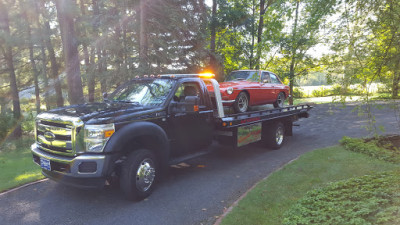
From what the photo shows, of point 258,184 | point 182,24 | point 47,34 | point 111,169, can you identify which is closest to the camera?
point 111,169

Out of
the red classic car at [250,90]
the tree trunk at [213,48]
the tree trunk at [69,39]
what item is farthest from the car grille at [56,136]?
the tree trunk at [213,48]

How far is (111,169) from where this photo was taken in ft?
12.9

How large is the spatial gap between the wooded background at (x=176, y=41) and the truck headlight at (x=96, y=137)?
170 inches

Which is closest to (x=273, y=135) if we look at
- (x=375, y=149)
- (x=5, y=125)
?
(x=375, y=149)

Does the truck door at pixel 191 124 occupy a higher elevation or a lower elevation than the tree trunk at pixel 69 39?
lower

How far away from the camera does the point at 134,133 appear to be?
4.13 meters

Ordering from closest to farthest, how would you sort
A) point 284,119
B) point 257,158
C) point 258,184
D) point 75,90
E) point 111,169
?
point 111,169, point 258,184, point 257,158, point 284,119, point 75,90

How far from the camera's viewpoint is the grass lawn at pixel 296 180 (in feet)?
12.3

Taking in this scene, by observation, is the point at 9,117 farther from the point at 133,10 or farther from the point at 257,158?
the point at 257,158

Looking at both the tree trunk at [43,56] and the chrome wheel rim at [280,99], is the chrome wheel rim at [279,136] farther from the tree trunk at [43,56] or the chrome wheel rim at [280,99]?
the tree trunk at [43,56]

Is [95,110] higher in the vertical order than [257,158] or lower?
higher

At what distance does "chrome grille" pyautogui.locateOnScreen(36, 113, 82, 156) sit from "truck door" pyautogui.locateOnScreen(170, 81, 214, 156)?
1.81 m

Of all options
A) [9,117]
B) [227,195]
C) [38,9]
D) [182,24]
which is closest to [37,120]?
[227,195]

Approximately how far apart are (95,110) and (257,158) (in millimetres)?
4596
